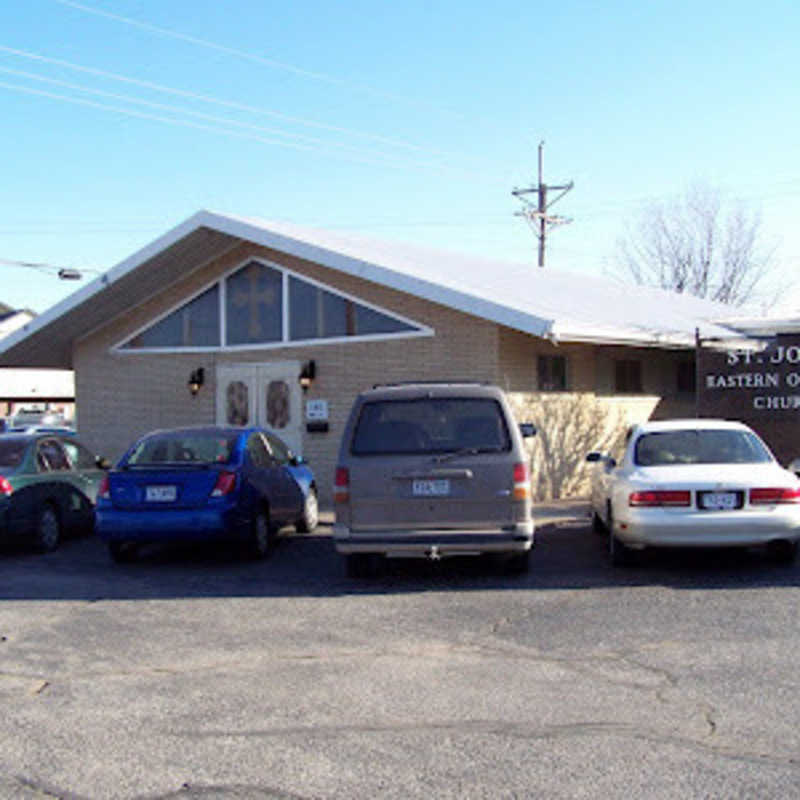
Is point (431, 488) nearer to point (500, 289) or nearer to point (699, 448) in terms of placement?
point (699, 448)

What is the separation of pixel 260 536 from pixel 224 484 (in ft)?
2.80

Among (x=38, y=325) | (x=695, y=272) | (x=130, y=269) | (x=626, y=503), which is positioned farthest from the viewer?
(x=695, y=272)

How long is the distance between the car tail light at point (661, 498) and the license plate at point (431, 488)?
5.84 feet

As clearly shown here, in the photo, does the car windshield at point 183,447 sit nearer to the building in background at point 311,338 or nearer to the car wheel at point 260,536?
the car wheel at point 260,536

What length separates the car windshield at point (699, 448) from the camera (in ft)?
33.5

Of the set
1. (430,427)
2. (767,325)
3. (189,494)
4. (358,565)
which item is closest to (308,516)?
(189,494)

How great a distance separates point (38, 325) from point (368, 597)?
37.2 feet

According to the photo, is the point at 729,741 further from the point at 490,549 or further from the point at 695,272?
the point at 695,272

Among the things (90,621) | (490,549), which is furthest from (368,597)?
(90,621)

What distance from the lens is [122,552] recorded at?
11531 millimetres

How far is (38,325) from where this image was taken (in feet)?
59.5

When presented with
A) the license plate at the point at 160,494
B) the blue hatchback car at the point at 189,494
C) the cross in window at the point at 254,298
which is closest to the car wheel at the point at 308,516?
the blue hatchback car at the point at 189,494

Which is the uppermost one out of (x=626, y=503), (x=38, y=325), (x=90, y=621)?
(x=38, y=325)

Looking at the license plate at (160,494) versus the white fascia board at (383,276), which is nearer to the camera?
the license plate at (160,494)
